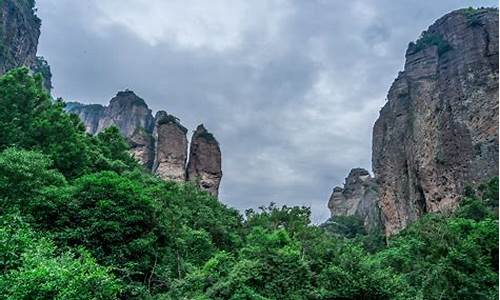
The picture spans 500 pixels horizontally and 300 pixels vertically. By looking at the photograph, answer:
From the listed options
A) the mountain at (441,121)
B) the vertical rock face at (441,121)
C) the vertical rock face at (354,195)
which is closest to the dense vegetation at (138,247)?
the mountain at (441,121)

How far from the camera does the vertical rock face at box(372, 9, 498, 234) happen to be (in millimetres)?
35875

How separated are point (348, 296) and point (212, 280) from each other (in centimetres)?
532

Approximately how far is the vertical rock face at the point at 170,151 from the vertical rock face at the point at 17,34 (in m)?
15.9

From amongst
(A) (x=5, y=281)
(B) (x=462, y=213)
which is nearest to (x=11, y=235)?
(A) (x=5, y=281)

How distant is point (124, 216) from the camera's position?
16.3 metres

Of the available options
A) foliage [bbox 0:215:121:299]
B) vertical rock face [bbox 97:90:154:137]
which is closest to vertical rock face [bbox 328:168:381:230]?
vertical rock face [bbox 97:90:154:137]

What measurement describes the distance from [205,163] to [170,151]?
14.3 ft

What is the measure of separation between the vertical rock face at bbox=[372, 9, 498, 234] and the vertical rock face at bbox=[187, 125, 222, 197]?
1883 cm

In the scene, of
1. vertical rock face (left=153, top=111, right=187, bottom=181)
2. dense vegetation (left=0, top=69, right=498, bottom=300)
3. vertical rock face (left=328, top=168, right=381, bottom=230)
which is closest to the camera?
dense vegetation (left=0, top=69, right=498, bottom=300)

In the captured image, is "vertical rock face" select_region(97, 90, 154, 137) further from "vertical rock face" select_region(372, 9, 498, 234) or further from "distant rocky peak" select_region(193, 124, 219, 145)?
"vertical rock face" select_region(372, 9, 498, 234)

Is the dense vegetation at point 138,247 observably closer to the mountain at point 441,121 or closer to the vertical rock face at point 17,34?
the mountain at point 441,121

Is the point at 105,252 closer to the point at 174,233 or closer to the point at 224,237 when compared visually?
the point at 174,233

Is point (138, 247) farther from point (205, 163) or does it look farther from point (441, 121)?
point (205, 163)

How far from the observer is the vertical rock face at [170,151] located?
51634 millimetres
